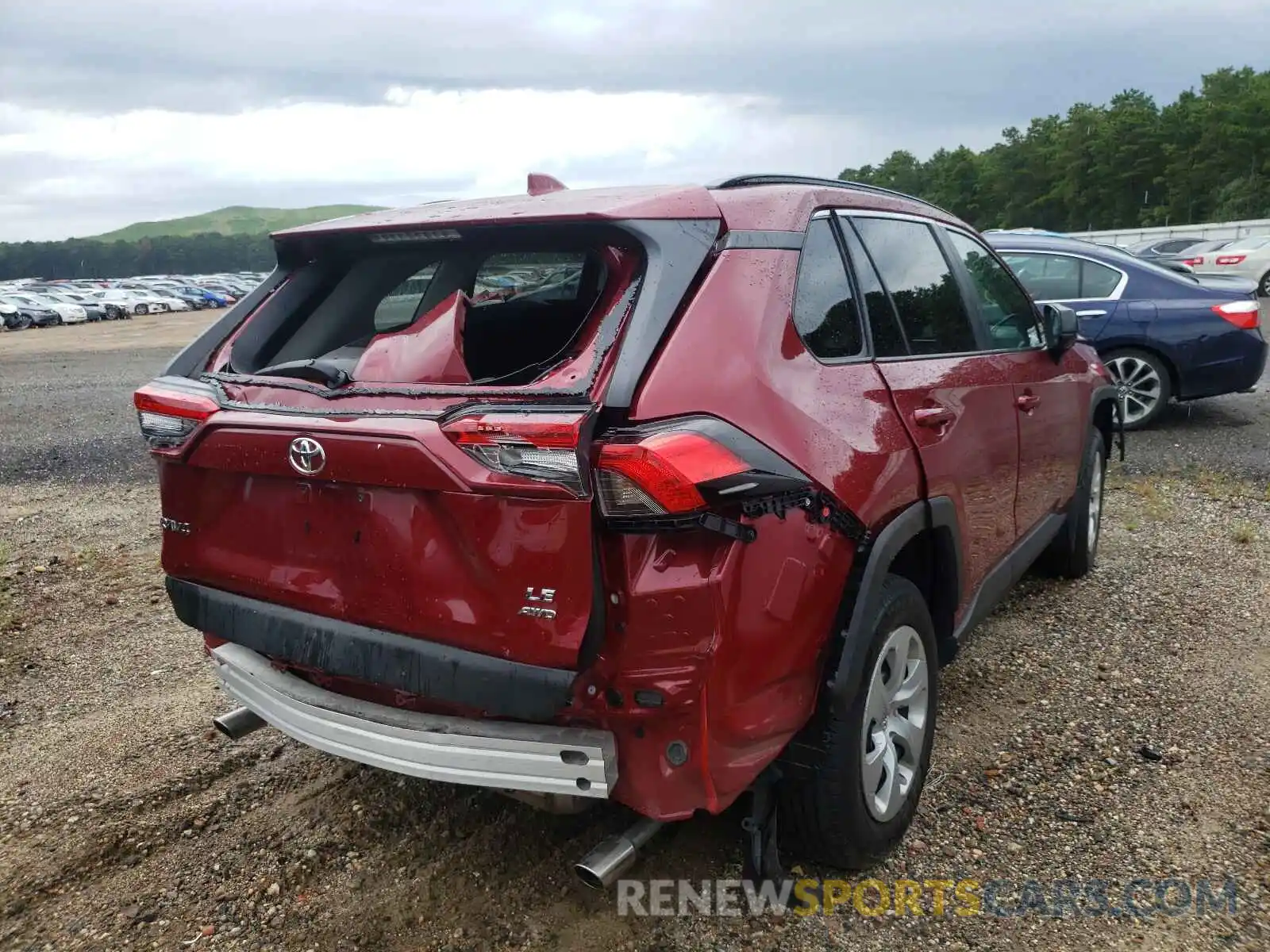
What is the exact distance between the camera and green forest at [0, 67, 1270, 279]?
60.0m

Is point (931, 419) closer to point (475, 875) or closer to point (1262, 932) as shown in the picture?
point (1262, 932)

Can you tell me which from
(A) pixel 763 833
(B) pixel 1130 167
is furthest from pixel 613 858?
(B) pixel 1130 167

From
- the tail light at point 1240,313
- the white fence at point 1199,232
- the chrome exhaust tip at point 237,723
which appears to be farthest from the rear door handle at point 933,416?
the white fence at point 1199,232

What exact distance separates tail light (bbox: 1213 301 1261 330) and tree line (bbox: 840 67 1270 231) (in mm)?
45046

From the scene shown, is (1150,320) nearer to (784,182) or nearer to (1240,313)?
(1240,313)

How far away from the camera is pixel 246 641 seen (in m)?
2.53

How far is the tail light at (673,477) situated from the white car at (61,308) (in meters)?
46.4

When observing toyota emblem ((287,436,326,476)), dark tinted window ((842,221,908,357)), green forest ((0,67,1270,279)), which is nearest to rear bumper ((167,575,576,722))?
toyota emblem ((287,436,326,476))

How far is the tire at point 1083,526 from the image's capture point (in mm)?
4633

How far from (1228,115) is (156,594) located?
241 feet

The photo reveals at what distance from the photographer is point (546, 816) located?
9.71ft

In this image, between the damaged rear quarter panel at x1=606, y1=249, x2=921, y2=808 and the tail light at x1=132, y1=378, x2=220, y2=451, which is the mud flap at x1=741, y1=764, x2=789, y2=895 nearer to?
the damaged rear quarter panel at x1=606, y1=249, x2=921, y2=808

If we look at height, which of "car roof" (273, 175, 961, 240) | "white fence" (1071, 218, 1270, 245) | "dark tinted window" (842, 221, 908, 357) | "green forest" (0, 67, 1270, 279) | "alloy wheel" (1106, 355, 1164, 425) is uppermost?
"green forest" (0, 67, 1270, 279)

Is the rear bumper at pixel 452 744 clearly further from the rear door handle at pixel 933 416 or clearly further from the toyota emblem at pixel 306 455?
the rear door handle at pixel 933 416
